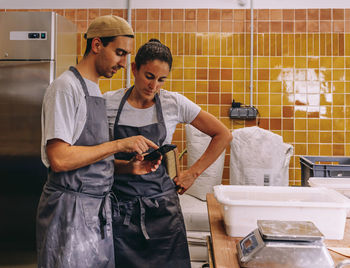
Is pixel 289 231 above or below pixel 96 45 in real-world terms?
below

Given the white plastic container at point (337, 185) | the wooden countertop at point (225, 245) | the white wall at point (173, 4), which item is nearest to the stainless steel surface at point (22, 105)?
the white wall at point (173, 4)

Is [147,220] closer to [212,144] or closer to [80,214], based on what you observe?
[80,214]

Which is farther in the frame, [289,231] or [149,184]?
[149,184]

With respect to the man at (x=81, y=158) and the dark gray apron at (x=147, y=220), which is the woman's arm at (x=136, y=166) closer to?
the dark gray apron at (x=147, y=220)

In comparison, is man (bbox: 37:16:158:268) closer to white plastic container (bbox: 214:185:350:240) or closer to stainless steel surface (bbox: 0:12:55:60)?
white plastic container (bbox: 214:185:350:240)

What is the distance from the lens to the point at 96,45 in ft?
4.38

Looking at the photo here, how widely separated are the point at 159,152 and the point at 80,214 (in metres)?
0.44

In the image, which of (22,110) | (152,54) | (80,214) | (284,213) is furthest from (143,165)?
(22,110)

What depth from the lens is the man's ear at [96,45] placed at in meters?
1.33

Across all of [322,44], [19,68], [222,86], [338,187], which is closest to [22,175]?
[19,68]

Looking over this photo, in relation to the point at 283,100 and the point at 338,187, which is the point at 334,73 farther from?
the point at 338,187

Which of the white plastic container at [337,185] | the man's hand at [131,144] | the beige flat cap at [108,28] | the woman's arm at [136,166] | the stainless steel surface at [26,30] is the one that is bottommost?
the white plastic container at [337,185]

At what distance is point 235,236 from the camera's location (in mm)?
1176

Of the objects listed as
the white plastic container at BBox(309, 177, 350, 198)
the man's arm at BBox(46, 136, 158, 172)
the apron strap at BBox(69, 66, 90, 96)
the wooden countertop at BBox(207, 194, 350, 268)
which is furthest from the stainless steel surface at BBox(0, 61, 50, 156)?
the white plastic container at BBox(309, 177, 350, 198)
